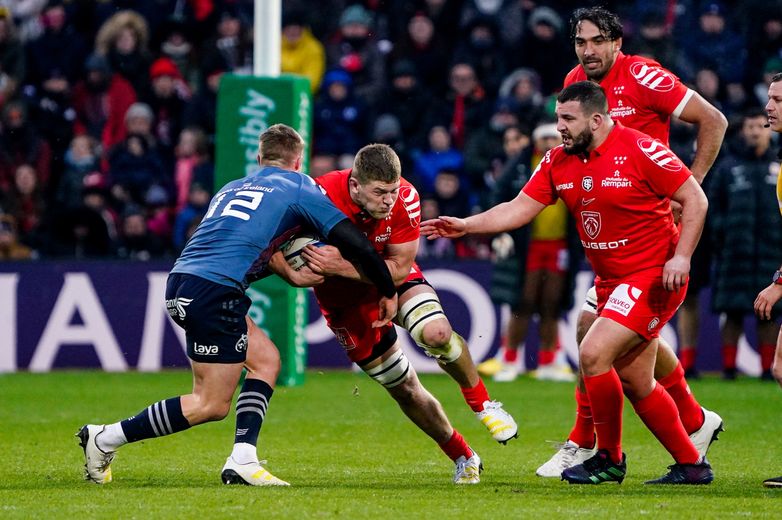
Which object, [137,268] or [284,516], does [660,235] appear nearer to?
[284,516]

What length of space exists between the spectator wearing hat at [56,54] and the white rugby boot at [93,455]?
12101 millimetres

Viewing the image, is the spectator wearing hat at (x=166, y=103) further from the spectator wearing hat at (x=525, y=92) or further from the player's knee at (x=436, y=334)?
the player's knee at (x=436, y=334)

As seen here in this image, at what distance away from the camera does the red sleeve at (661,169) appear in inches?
294

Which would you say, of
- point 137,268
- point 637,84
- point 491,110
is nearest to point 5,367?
point 137,268

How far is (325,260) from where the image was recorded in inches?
297

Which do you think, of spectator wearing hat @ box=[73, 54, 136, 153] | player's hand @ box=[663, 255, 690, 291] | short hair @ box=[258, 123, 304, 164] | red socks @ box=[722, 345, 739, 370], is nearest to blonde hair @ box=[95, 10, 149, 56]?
spectator wearing hat @ box=[73, 54, 136, 153]

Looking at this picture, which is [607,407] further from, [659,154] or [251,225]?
[251,225]

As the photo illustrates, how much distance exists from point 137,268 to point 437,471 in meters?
7.41

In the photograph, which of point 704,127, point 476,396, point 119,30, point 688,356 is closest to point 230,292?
point 476,396

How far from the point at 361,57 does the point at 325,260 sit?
36.3 ft

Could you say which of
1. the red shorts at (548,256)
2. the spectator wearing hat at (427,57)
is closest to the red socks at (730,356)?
the red shorts at (548,256)

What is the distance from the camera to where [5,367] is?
1491 cm

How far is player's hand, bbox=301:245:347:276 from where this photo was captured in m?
7.54

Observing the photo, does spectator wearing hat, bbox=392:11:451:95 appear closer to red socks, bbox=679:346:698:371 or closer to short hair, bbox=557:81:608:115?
red socks, bbox=679:346:698:371
